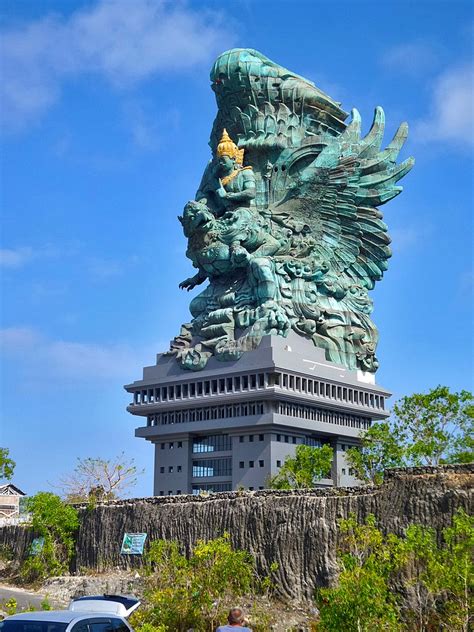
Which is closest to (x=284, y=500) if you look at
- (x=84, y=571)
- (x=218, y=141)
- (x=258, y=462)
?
(x=84, y=571)

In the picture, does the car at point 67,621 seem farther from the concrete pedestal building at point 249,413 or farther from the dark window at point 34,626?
the concrete pedestal building at point 249,413

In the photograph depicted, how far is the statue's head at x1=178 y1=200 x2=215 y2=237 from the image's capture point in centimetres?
7700

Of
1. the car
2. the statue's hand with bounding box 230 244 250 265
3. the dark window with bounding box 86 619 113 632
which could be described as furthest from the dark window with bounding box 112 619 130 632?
the statue's hand with bounding box 230 244 250 265

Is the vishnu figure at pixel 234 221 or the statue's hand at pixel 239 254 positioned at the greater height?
the vishnu figure at pixel 234 221

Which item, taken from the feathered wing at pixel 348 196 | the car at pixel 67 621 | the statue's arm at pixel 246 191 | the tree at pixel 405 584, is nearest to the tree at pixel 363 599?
the tree at pixel 405 584

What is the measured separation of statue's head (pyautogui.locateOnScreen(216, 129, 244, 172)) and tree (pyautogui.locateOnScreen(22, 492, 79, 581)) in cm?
4461

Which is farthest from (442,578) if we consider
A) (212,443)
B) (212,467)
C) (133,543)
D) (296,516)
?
(212,443)

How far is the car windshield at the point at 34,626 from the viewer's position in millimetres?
14156

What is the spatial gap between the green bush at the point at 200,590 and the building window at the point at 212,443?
140 ft

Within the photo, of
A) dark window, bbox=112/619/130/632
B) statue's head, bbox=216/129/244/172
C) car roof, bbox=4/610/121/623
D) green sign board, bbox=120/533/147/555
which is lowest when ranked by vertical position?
dark window, bbox=112/619/130/632

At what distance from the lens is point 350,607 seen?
19.9 meters

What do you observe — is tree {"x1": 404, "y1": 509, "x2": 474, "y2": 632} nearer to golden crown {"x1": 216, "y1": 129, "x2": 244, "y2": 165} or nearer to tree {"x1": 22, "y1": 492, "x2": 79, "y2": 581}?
tree {"x1": 22, "y1": 492, "x2": 79, "y2": 581}

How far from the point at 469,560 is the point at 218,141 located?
68.0m

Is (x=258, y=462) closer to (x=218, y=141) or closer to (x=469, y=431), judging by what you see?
(x=469, y=431)
